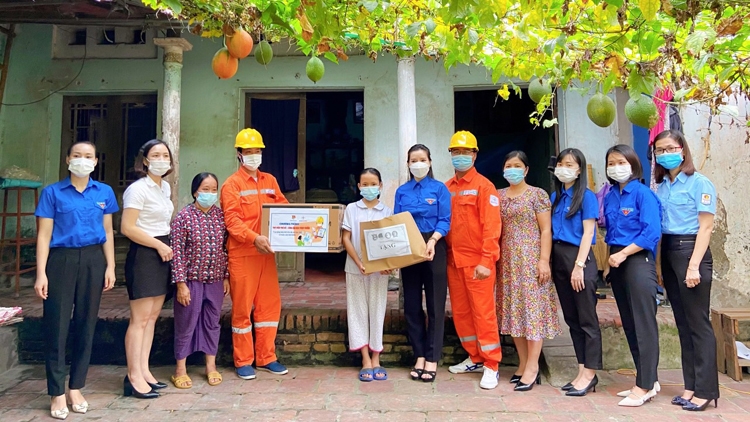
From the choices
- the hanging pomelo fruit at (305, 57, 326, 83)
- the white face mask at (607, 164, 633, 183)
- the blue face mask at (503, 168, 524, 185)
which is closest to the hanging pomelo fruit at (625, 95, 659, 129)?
the white face mask at (607, 164, 633, 183)

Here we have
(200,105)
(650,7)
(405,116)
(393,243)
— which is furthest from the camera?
(200,105)

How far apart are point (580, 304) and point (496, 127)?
5.74m

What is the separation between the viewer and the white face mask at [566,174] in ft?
11.1

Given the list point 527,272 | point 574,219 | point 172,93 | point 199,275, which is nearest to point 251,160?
point 199,275

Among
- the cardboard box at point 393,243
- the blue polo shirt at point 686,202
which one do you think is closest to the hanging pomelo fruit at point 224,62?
the cardboard box at point 393,243

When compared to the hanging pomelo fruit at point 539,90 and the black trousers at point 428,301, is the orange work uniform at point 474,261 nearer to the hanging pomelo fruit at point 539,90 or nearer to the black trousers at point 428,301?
the black trousers at point 428,301

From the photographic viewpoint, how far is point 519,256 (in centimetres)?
351

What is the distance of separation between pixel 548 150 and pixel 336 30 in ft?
19.0

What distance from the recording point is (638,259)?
10.5 feet

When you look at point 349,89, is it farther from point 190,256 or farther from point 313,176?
point 190,256

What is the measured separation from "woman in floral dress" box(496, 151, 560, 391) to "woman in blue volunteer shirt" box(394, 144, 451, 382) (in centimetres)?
49

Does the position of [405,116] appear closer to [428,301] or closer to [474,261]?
[474,261]

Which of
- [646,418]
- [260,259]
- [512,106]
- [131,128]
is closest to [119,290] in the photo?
[131,128]

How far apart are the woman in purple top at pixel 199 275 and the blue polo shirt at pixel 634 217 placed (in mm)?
2989
